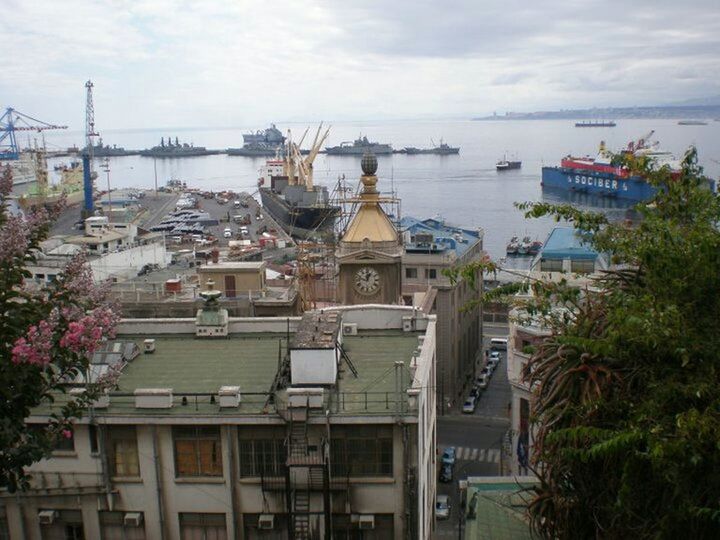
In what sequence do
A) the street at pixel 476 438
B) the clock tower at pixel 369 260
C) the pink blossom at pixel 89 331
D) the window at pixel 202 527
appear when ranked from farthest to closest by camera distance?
the street at pixel 476 438 < the clock tower at pixel 369 260 < the window at pixel 202 527 < the pink blossom at pixel 89 331

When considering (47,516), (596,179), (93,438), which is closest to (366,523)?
(93,438)

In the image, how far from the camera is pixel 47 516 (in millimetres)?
13430

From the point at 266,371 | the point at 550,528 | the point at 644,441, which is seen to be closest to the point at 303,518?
the point at 266,371

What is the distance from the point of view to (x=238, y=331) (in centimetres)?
1773

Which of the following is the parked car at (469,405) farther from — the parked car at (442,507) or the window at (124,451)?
the window at (124,451)

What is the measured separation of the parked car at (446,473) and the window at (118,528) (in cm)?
1930

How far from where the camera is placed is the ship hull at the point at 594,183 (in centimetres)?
13310

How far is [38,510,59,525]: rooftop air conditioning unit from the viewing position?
44.1 feet

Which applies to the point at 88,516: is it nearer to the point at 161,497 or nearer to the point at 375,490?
the point at 161,497

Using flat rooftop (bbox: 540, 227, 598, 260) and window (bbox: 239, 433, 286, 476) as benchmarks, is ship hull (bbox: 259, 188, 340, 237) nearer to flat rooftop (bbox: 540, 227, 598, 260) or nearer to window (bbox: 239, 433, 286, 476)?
flat rooftop (bbox: 540, 227, 598, 260)

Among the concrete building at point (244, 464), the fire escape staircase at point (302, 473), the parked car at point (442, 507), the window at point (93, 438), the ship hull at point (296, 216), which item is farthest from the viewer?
the ship hull at point (296, 216)

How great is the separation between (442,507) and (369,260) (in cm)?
980

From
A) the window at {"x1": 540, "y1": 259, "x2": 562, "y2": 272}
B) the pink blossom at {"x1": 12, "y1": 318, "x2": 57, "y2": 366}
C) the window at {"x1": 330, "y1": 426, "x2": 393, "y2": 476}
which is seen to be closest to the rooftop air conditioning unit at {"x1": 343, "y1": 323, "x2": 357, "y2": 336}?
the window at {"x1": 330, "y1": 426, "x2": 393, "y2": 476}

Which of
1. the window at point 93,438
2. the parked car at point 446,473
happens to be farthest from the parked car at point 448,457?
the window at point 93,438
